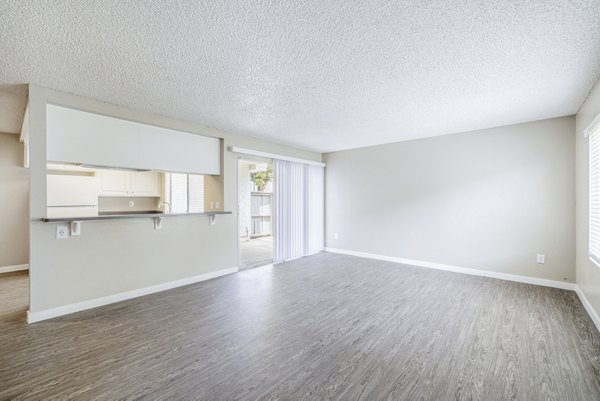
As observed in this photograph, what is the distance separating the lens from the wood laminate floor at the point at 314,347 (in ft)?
5.93

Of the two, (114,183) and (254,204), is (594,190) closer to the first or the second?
(254,204)

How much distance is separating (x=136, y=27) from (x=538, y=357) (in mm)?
3932

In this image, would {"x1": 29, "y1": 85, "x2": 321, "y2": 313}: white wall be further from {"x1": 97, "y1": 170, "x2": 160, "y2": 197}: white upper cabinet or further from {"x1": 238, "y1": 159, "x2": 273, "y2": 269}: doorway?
{"x1": 238, "y1": 159, "x2": 273, "y2": 269}: doorway

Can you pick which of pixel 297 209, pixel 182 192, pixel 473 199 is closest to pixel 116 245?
pixel 182 192

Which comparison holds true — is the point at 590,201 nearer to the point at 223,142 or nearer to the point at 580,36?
the point at 580,36

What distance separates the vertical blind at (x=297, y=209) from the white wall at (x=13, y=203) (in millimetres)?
4512

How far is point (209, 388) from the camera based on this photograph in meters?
1.80

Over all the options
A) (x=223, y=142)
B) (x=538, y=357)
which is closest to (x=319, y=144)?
(x=223, y=142)

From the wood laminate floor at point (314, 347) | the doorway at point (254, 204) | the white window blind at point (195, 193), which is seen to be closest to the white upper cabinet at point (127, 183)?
the white window blind at point (195, 193)

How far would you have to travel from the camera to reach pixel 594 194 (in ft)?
9.40

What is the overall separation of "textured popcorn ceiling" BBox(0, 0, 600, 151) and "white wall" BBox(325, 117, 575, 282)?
75 centimetres

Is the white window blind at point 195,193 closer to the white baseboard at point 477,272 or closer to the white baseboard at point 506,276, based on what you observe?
the white baseboard at point 477,272

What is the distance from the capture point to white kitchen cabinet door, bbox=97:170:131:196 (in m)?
5.65

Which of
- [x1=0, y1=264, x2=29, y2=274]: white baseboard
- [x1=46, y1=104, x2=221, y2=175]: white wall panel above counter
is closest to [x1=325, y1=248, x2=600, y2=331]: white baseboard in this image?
[x1=46, y1=104, x2=221, y2=175]: white wall panel above counter
